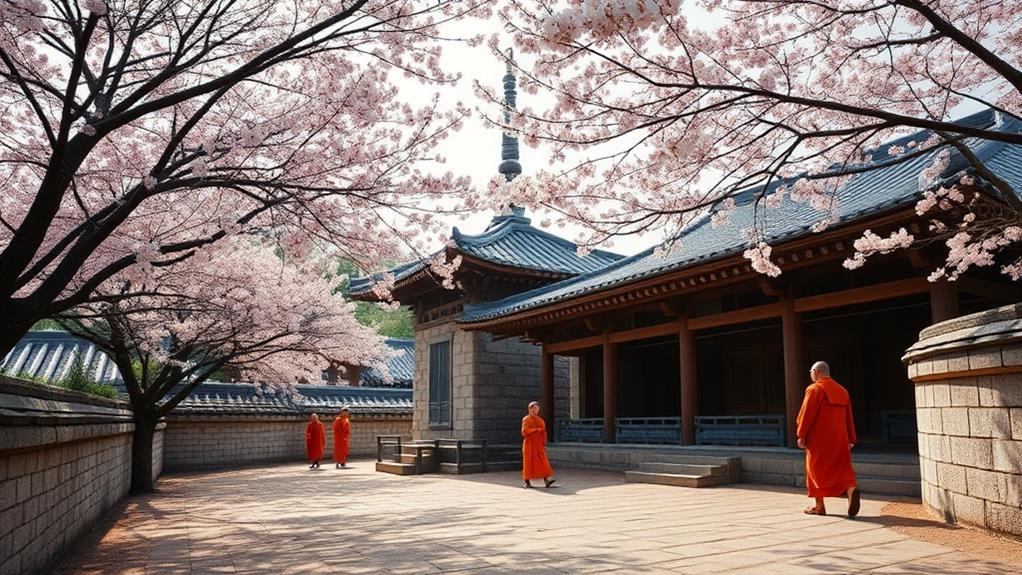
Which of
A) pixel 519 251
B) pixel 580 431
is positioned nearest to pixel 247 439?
pixel 519 251

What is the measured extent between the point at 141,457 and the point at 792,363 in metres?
10.7

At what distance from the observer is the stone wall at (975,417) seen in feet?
16.9

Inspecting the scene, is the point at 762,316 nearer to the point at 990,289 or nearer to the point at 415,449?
the point at 990,289

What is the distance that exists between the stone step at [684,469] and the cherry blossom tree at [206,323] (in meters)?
6.26

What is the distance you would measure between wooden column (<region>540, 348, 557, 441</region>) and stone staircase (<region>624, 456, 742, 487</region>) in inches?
189

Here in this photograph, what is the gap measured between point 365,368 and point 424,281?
12.7 meters

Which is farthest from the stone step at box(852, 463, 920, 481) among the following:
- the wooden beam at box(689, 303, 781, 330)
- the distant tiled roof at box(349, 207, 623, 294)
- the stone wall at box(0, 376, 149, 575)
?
the distant tiled roof at box(349, 207, 623, 294)

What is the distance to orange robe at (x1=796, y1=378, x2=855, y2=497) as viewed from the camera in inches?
275

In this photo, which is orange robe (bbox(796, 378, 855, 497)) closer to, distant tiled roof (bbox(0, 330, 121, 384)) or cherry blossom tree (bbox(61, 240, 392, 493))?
cherry blossom tree (bbox(61, 240, 392, 493))

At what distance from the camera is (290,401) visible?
22.8 meters

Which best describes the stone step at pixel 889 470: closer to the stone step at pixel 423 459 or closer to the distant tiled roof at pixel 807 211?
the distant tiled roof at pixel 807 211

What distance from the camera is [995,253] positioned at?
8.94 m

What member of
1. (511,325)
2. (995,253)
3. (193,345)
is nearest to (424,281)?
(511,325)

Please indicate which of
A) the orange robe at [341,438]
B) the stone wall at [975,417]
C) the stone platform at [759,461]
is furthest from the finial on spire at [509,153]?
the stone wall at [975,417]
